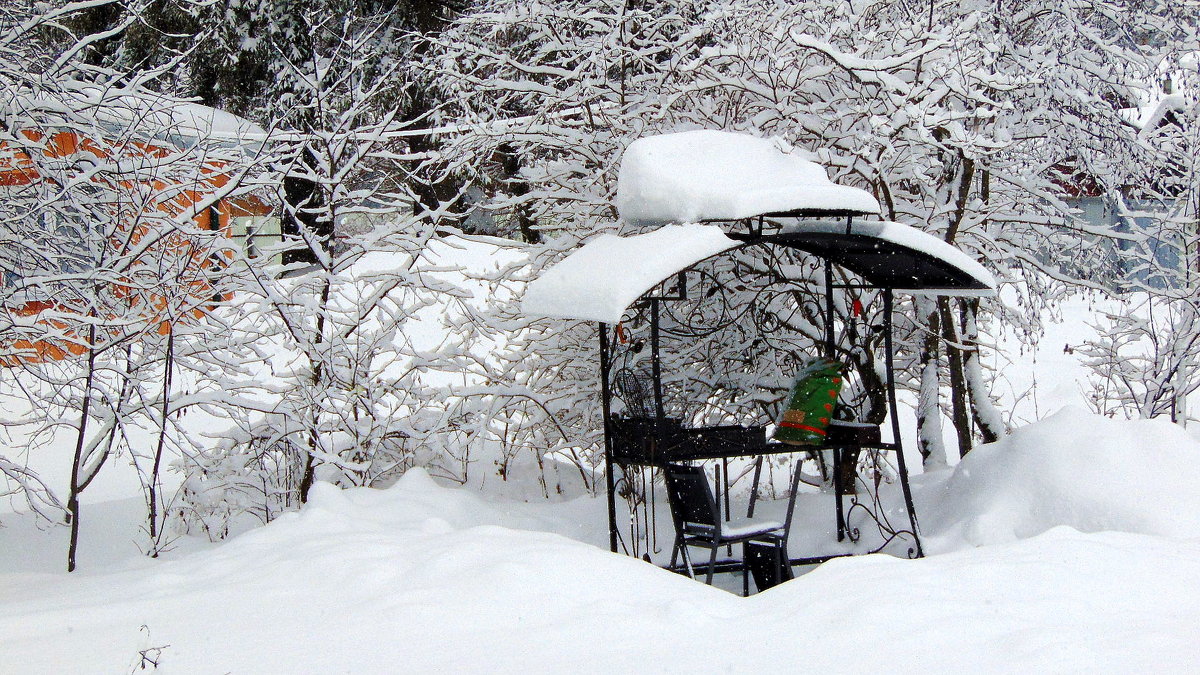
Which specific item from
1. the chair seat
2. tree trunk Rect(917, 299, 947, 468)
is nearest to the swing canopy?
the chair seat

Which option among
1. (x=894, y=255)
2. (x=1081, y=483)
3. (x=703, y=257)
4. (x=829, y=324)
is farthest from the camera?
(x=829, y=324)

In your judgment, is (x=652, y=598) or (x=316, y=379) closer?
(x=652, y=598)

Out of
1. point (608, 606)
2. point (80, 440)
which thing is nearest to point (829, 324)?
point (608, 606)

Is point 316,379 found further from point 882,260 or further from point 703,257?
point 882,260

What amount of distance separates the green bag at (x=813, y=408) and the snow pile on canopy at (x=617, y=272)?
1.15m

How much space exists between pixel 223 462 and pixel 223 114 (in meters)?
9.89

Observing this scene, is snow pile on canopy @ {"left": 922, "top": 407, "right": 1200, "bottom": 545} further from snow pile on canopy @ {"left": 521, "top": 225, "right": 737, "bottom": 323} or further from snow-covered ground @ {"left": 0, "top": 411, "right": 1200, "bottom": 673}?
snow pile on canopy @ {"left": 521, "top": 225, "right": 737, "bottom": 323}

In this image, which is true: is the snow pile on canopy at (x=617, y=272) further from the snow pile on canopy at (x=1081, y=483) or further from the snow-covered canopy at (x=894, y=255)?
the snow pile on canopy at (x=1081, y=483)

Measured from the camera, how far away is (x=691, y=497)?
6172 mm

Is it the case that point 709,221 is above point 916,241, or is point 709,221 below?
above

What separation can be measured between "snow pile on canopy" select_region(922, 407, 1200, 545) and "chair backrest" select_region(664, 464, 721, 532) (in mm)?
1774

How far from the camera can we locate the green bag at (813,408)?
655 centimetres

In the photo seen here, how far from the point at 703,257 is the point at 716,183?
0.50 metres

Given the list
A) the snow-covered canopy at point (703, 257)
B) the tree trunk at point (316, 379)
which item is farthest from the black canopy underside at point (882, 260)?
the tree trunk at point (316, 379)
